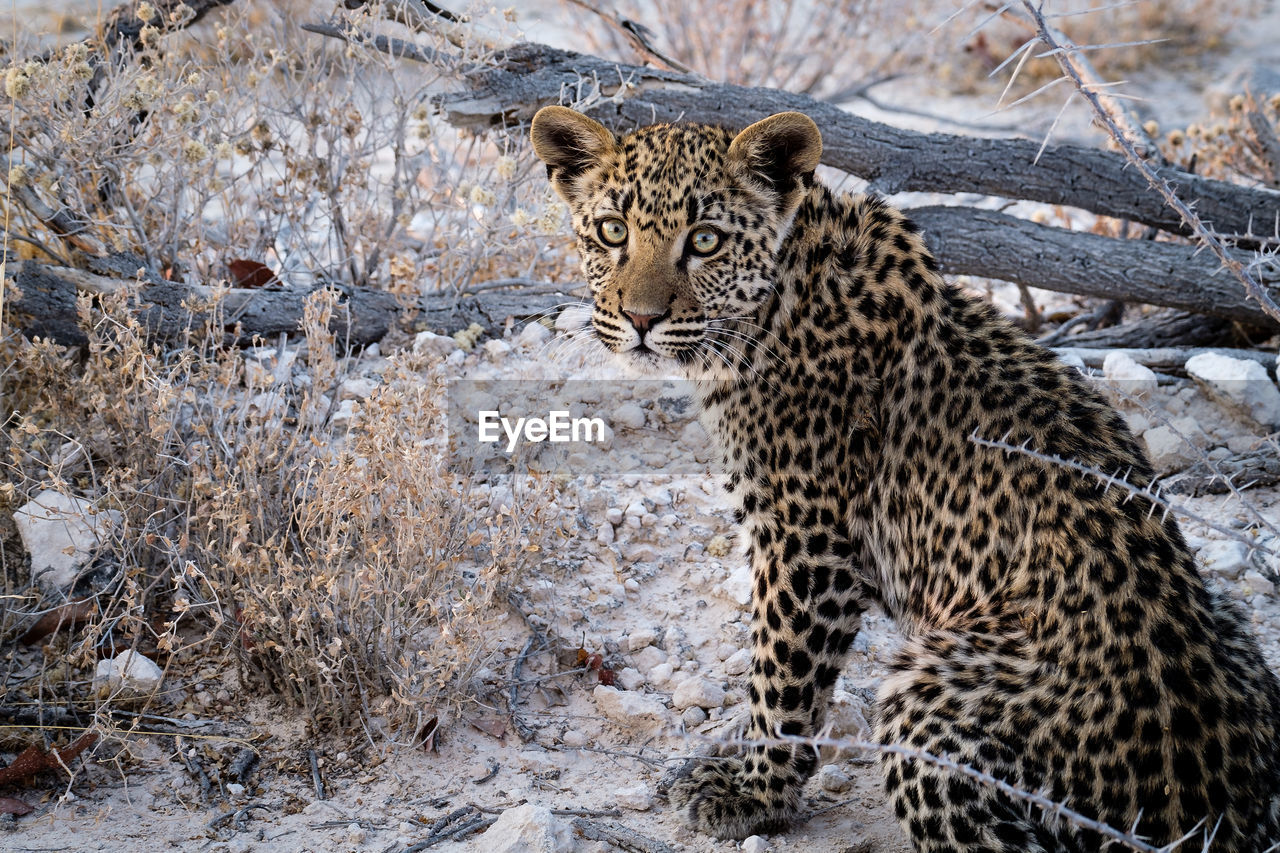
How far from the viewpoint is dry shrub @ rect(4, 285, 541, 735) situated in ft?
13.2

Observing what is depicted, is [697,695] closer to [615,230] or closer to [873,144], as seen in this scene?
[615,230]

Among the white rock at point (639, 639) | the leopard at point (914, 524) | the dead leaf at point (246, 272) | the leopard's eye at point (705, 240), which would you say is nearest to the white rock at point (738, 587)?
the white rock at point (639, 639)

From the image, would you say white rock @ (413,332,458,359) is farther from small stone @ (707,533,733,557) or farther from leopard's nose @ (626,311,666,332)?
leopard's nose @ (626,311,666,332)

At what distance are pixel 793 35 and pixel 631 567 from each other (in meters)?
8.73

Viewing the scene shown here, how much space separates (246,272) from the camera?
241 inches

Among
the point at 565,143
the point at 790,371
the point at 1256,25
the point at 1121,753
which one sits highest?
the point at 1256,25

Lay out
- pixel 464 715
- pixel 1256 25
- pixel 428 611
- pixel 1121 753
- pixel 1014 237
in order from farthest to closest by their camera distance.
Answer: pixel 1256 25 → pixel 1014 237 → pixel 464 715 → pixel 428 611 → pixel 1121 753

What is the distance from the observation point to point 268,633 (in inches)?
165

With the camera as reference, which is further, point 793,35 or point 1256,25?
point 1256,25

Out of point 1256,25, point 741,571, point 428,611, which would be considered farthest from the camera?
point 1256,25

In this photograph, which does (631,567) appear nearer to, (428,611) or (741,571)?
(741,571)

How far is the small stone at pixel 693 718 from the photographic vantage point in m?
4.37

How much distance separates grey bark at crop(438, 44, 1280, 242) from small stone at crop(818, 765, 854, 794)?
9.63ft

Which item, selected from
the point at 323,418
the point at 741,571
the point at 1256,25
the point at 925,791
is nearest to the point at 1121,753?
the point at 925,791
